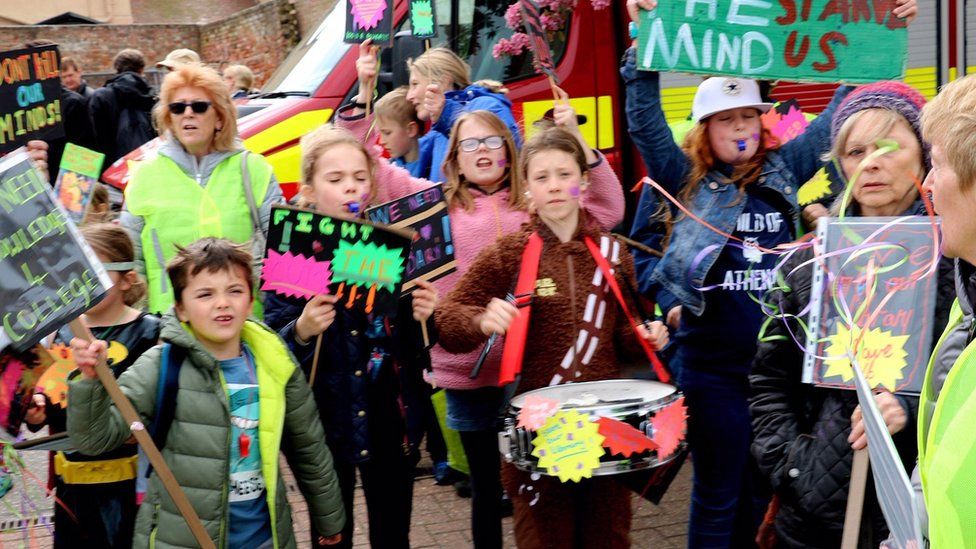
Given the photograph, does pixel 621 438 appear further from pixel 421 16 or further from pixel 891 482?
pixel 421 16

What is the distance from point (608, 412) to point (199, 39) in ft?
73.6

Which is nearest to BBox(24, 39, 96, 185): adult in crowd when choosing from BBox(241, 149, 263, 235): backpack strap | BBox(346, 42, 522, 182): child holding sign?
BBox(346, 42, 522, 182): child holding sign

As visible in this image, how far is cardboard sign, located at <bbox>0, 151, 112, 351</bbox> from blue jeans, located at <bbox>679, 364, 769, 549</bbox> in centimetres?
225

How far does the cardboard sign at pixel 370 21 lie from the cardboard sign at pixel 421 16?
259mm

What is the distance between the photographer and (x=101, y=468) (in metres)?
3.78

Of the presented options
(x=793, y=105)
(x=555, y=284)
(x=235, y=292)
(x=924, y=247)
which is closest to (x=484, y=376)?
(x=555, y=284)

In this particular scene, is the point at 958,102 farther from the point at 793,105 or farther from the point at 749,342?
the point at 793,105

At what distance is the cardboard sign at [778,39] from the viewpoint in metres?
3.94

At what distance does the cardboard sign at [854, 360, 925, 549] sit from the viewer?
6.05ft

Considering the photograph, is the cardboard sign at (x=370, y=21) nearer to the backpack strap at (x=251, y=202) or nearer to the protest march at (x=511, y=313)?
the protest march at (x=511, y=313)

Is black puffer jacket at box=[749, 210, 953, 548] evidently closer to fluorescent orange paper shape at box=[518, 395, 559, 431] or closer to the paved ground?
fluorescent orange paper shape at box=[518, 395, 559, 431]

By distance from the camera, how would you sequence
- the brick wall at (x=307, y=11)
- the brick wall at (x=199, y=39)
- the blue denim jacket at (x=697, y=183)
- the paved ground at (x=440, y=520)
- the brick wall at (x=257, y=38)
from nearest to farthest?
the blue denim jacket at (x=697, y=183)
the paved ground at (x=440, y=520)
the brick wall at (x=307, y=11)
the brick wall at (x=257, y=38)
the brick wall at (x=199, y=39)

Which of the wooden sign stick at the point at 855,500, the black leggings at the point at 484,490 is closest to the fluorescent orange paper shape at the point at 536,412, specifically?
the black leggings at the point at 484,490

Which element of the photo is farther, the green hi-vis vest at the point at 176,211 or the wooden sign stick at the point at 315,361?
the green hi-vis vest at the point at 176,211
